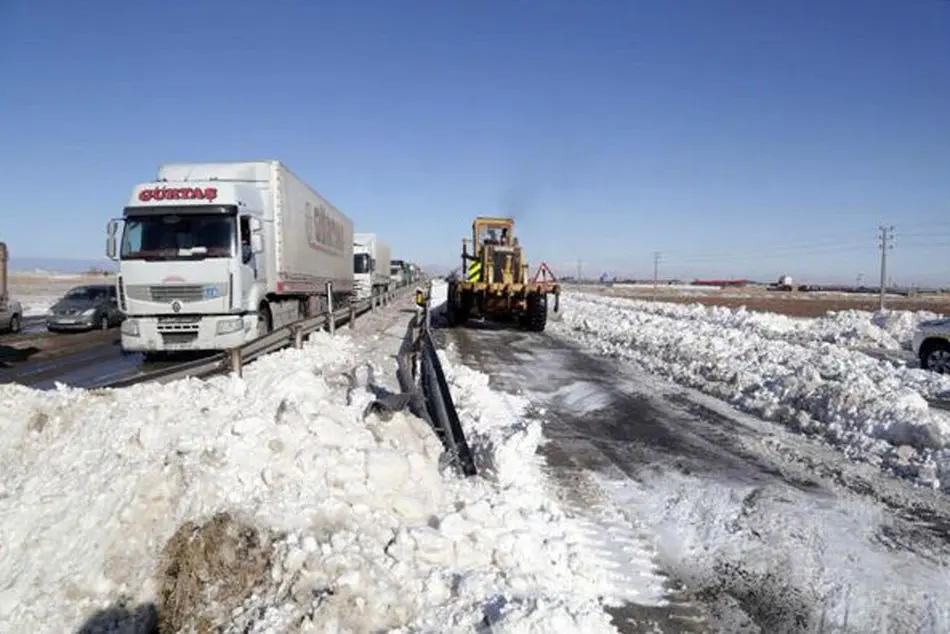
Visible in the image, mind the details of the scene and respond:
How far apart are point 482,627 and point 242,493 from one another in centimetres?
225

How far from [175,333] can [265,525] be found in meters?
8.96

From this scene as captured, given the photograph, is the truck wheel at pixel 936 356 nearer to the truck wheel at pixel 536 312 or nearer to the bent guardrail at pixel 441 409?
the truck wheel at pixel 536 312

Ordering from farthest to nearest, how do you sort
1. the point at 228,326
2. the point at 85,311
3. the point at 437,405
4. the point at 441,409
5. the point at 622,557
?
the point at 85,311 < the point at 228,326 < the point at 437,405 < the point at 441,409 < the point at 622,557

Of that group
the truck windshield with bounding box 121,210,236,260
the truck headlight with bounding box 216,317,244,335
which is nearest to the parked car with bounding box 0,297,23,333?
the truck windshield with bounding box 121,210,236,260

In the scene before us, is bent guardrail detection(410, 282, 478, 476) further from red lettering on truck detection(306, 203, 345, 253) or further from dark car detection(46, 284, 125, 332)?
dark car detection(46, 284, 125, 332)

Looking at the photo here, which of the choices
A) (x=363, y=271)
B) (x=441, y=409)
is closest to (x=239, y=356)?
(x=441, y=409)

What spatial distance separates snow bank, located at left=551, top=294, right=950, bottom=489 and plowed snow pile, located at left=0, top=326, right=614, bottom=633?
4815mm

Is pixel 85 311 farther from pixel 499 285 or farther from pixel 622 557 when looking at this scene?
pixel 622 557

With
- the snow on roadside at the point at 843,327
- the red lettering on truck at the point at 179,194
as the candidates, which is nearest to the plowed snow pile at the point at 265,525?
the red lettering on truck at the point at 179,194

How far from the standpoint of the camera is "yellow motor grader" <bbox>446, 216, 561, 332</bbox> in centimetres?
2097

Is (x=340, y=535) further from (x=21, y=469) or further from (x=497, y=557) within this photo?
(x=21, y=469)

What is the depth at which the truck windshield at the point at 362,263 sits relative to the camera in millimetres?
34250

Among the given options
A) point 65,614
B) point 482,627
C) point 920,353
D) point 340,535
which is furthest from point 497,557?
point 920,353

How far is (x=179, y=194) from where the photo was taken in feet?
40.8
